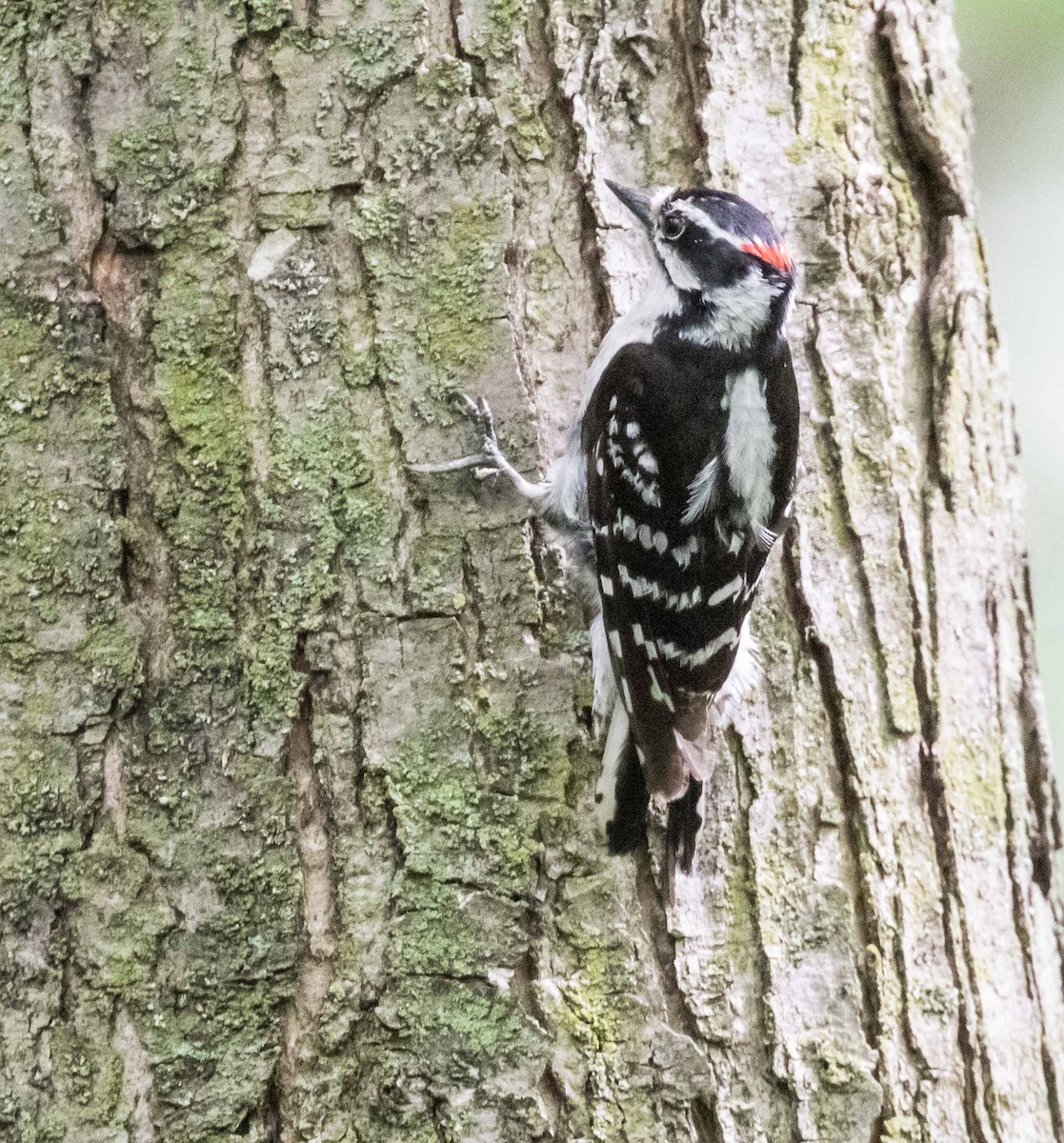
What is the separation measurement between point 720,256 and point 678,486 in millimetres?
501

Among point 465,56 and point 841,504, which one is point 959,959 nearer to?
point 841,504

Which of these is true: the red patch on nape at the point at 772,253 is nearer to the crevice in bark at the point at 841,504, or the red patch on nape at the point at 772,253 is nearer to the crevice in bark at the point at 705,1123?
Answer: the crevice in bark at the point at 841,504

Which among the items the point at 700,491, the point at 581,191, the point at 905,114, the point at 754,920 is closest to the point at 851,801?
the point at 754,920

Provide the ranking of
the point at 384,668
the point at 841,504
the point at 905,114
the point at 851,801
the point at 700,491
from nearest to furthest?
the point at 384,668 < the point at 851,801 < the point at 841,504 < the point at 905,114 < the point at 700,491

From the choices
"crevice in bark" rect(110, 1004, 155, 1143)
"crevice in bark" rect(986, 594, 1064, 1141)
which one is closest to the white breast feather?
"crevice in bark" rect(986, 594, 1064, 1141)

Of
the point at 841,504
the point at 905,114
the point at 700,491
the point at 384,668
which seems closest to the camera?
the point at 384,668

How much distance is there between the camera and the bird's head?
2.36 meters

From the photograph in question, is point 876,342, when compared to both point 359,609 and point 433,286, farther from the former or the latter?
point 359,609

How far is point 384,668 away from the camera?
85.0 inches

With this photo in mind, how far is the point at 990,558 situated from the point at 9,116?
213 cm

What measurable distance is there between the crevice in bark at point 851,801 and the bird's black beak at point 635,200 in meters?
0.71

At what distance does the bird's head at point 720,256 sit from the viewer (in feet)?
7.73

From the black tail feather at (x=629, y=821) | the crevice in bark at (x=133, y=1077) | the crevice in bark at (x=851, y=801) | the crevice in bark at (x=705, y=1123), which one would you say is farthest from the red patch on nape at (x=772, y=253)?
the crevice in bark at (x=133, y=1077)

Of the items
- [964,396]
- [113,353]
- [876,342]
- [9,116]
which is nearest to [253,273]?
[113,353]
